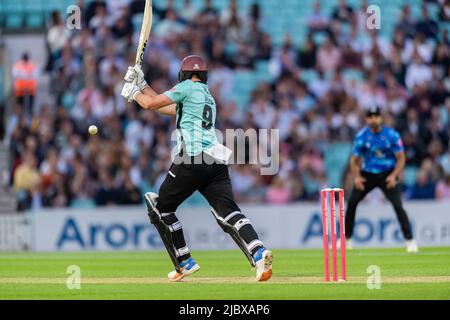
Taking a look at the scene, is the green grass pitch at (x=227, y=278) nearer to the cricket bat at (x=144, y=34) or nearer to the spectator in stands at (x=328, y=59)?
the cricket bat at (x=144, y=34)

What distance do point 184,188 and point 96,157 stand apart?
39.2 ft

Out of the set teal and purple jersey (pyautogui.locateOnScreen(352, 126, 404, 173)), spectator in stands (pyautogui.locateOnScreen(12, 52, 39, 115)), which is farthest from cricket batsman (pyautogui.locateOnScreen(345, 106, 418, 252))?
spectator in stands (pyautogui.locateOnScreen(12, 52, 39, 115))

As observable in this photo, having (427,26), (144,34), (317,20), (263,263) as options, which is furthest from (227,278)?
(427,26)

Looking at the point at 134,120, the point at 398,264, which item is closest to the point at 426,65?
the point at 134,120

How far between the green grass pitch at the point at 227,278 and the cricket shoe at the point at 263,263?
106 millimetres

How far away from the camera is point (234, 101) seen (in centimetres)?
2522

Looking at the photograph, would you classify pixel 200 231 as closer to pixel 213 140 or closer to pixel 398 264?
pixel 398 264

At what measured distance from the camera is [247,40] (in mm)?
26344

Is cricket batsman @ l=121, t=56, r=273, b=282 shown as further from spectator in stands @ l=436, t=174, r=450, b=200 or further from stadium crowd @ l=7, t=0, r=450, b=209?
spectator in stands @ l=436, t=174, r=450, b=200

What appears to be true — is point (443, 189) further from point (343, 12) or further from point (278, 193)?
point (343, 12)

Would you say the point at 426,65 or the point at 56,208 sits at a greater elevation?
the point at 426,65

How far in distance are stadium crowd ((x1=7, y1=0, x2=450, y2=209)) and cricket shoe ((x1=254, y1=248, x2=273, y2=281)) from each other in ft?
37.2

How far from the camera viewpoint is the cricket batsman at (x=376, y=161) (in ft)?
60.3

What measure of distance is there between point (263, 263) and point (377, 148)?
723cm
